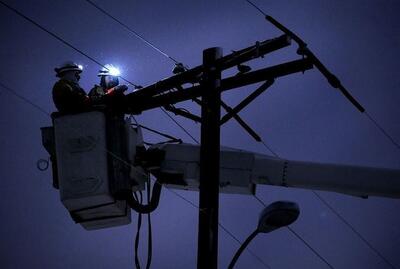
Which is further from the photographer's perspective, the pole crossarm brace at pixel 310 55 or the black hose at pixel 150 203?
the black hose at pixel 150 203

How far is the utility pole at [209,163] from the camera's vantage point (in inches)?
199

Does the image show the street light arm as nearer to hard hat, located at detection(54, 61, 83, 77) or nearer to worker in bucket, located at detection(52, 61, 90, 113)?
worker in bucket, located at detection(52, 61, 90, 113)

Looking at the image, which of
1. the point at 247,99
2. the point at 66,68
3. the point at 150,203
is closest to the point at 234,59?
the point at 247,99

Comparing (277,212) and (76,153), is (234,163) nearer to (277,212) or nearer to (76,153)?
(277,212)

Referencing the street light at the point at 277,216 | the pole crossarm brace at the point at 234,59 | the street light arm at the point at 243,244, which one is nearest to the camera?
the street light at the point at 277,216

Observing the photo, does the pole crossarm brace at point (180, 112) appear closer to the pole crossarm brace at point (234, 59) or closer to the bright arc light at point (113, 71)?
the pole crossarm brace at point (234, 59)

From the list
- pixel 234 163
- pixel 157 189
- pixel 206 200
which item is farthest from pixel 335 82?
pixel 157 189

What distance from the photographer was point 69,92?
23.0ft

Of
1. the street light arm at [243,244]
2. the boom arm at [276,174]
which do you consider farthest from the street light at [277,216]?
the boom arm at [276,174]

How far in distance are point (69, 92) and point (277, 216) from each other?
366 cm

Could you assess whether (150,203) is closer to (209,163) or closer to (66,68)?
(209,163)

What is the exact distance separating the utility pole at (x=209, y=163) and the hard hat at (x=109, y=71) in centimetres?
252

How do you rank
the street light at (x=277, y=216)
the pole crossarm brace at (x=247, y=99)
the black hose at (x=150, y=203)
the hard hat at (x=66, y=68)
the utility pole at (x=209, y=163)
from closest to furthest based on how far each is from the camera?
the street light at (x=277, y=216) → the utility pole at (x=209, y=163) → the pole crossarm brace at (x=247, y=99) → the black hose at (x=150, y=203) → the hard hat at (x=66, y=68)

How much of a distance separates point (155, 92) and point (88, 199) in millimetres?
1667
